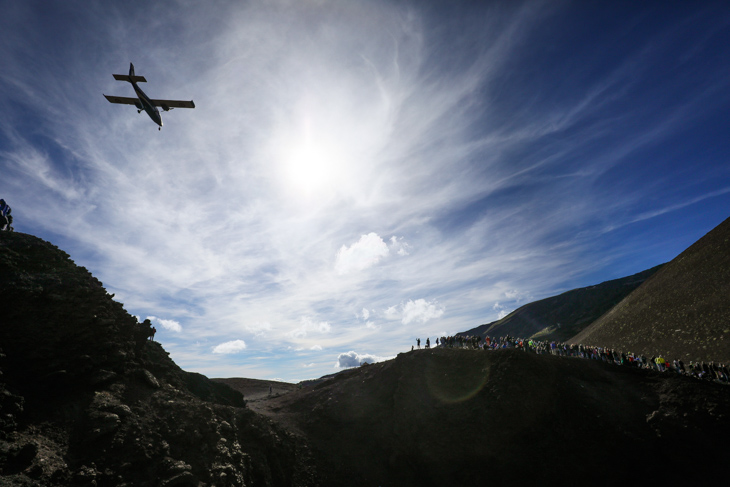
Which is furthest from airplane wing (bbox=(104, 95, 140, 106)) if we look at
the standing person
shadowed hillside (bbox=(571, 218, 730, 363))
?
shadowed hillside (bbox=(571, 218, 730, 363))

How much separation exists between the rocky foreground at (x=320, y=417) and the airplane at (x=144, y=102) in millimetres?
14473

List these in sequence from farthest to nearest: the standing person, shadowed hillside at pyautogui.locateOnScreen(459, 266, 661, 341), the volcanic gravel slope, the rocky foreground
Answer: shadowed hillside at pyautogui.locateOnScreen(459, 266, 661, 341) → the standing person → the volcanic gravel slope → the rocky foreground

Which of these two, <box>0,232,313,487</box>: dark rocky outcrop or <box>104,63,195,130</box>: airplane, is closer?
<box>0,232,313,487</box>: dark rocky outcrop

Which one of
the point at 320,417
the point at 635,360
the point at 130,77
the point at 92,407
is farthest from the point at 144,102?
the point at 635,360

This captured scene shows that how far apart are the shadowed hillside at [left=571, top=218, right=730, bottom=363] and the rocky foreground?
659 inches

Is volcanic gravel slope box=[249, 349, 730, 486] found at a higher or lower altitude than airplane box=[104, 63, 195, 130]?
lower

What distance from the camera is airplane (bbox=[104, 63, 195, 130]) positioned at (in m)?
26.3

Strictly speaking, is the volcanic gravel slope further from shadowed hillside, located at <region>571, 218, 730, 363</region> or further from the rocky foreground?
shadowed hillside, located at <region>571, 218, 730, 363</region>

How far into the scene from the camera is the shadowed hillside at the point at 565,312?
9181 cm

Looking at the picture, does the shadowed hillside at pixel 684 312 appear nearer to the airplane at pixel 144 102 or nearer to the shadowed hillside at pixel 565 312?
the shadowed hillside at pixel 565 312

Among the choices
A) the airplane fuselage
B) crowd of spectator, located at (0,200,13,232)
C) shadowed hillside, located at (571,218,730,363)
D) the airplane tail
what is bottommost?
shadowed hillside, located at (571,218,730,363)

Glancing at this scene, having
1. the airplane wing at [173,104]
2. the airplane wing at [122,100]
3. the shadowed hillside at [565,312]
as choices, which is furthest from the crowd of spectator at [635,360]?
Result: the shadowed hillside at [565,312]

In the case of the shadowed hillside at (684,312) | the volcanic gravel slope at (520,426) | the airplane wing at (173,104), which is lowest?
the volcanic gravel slope at (520,426)

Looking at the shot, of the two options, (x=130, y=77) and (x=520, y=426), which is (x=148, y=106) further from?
(x=520, y=426)
